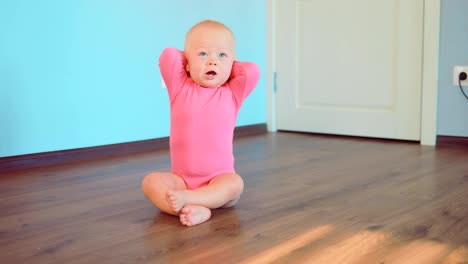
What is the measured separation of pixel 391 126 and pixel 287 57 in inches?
27.3

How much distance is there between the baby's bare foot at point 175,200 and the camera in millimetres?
1506

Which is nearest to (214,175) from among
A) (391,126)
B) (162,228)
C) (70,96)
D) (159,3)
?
(162,228)

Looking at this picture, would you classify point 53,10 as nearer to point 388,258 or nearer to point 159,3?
point 159,3

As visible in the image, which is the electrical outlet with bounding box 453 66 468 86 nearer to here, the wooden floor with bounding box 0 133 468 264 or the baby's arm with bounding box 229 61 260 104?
the wooden floor with bounding box 0 133 468 264

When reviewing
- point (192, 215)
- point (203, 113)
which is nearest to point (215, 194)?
point (192, 215)

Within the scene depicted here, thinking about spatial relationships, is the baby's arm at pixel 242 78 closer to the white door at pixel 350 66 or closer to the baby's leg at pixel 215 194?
the baby's leg at pixel 215 194

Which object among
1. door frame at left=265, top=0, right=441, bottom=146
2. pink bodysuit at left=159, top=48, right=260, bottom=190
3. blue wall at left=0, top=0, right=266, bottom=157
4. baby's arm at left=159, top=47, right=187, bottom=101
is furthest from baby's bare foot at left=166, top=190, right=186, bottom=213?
door frame at left=265, top=0, right=441, bottom=146

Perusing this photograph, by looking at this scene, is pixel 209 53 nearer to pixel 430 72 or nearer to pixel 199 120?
pixel 199 120

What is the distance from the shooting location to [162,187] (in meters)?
1.61

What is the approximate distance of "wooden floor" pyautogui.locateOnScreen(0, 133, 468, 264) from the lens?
130 centimetres

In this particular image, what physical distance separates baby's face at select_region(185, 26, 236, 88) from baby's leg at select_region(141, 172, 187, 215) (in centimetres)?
28

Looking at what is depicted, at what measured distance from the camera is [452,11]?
2723mm

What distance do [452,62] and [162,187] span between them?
1.72 metres

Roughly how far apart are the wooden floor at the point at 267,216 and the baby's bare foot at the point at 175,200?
0.04 m
